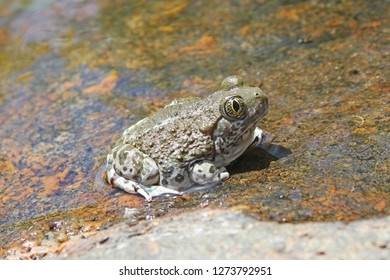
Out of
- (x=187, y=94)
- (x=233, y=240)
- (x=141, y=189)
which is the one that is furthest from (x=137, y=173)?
(x=187, y=94)

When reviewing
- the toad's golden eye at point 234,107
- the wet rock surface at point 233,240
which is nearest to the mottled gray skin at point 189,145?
the toad's golden eye at point 234,107

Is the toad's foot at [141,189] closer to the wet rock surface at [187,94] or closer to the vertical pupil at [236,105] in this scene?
the wet rock surface at [187,94]

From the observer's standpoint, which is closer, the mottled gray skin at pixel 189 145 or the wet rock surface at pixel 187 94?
the wet rock surface at pixel 187 94

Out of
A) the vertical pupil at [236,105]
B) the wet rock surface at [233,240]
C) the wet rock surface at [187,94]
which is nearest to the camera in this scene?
the wet rock surface at [233,240]

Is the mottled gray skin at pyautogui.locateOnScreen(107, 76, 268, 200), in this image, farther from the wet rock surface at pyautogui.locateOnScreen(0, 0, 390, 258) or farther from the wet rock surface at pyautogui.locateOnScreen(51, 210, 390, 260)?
the wet rock surface at pyautogui.locateOnScreen(51, 210, 390, 260)

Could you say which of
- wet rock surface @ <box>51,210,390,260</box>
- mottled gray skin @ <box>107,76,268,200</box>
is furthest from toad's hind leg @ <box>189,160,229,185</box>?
wet rock surface @ <box>51,210,390,260</box>

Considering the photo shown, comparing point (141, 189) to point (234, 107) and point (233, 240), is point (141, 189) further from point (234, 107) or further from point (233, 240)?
point (233, 240)

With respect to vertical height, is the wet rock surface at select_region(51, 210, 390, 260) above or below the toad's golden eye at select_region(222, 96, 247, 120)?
below
